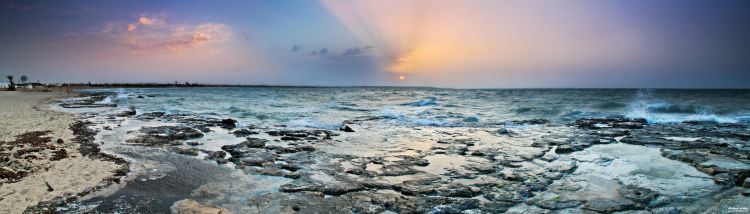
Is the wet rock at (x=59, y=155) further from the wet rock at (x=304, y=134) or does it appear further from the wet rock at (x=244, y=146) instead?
the wet rock at (x=304, y=134)

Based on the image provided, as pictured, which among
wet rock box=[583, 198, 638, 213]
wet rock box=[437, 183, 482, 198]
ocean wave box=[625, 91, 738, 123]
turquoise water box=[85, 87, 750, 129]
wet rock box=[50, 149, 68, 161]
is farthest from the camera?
ocean wave box=[625, 91, 738, 123]

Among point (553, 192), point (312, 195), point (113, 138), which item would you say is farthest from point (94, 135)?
point (553, 192)

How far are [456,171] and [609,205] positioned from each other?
2.70 metres

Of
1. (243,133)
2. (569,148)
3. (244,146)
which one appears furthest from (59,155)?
(569,148)

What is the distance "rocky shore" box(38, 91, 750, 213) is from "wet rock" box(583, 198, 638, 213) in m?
0.01

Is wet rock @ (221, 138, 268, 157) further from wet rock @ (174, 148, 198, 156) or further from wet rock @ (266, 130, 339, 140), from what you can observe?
wet rock @ (266, 130, 339, 140)

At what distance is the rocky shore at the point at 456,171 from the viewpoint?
5.44 metres

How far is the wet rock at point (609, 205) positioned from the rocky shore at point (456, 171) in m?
0.01

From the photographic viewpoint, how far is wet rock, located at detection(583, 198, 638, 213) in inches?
207

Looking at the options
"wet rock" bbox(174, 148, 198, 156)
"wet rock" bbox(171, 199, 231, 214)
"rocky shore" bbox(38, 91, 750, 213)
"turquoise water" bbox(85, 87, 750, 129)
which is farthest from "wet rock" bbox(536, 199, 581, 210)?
"turquoise water" bbox(85, 87, 750, 129)

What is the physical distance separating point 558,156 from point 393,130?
249 inches

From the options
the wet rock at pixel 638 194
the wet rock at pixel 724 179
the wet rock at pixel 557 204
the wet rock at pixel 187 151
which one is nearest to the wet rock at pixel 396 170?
the wet rock at pixel 557 204

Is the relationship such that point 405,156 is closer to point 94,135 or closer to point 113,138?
point 113,138

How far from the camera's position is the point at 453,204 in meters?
5.48
